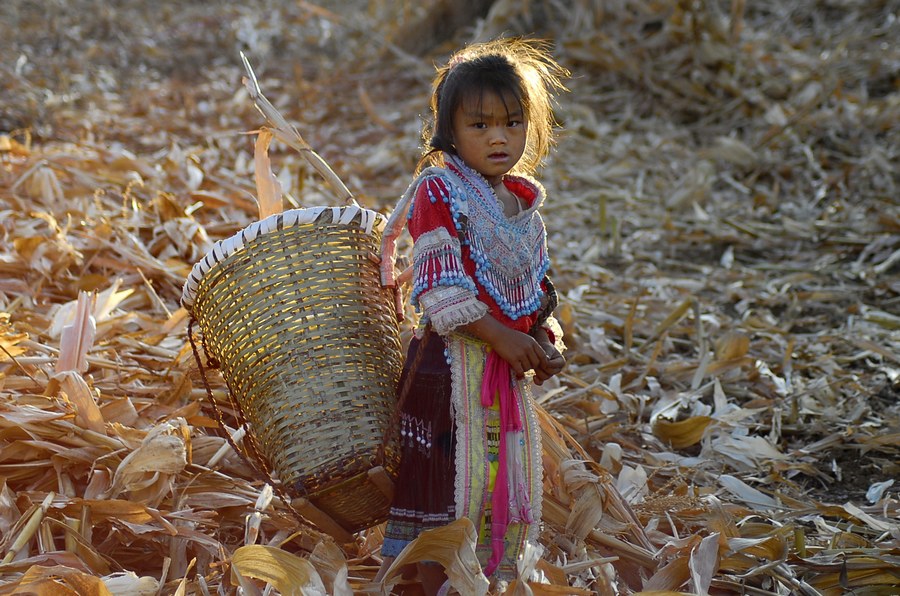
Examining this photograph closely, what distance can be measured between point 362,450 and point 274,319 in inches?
11.7

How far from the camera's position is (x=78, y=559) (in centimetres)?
193

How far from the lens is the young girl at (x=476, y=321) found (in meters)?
1.80

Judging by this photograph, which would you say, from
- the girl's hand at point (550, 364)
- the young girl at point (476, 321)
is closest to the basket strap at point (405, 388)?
the young girl at point (476, 321)

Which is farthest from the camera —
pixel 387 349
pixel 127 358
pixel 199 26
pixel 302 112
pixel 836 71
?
pixel 199 26

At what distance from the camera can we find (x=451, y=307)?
5.77ft

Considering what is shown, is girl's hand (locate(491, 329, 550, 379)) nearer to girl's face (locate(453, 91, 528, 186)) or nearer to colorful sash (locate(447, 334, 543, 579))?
colorful sash (locate(447, 334, 543, 579))

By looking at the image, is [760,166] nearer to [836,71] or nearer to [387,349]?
[836,71]

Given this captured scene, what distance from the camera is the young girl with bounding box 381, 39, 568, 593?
5.92ft

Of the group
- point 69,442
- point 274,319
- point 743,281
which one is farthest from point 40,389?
point 743,281

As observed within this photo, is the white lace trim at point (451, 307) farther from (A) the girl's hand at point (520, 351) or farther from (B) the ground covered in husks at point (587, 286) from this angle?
(B) the ground covered in husks at point (587, 286)

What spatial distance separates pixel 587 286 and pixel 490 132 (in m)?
2.05

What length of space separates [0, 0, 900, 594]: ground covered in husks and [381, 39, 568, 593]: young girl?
0.49 feet

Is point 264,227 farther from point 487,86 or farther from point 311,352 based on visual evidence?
point 487,86

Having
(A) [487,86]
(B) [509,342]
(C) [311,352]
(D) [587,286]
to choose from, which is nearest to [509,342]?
(B) [509,342]
